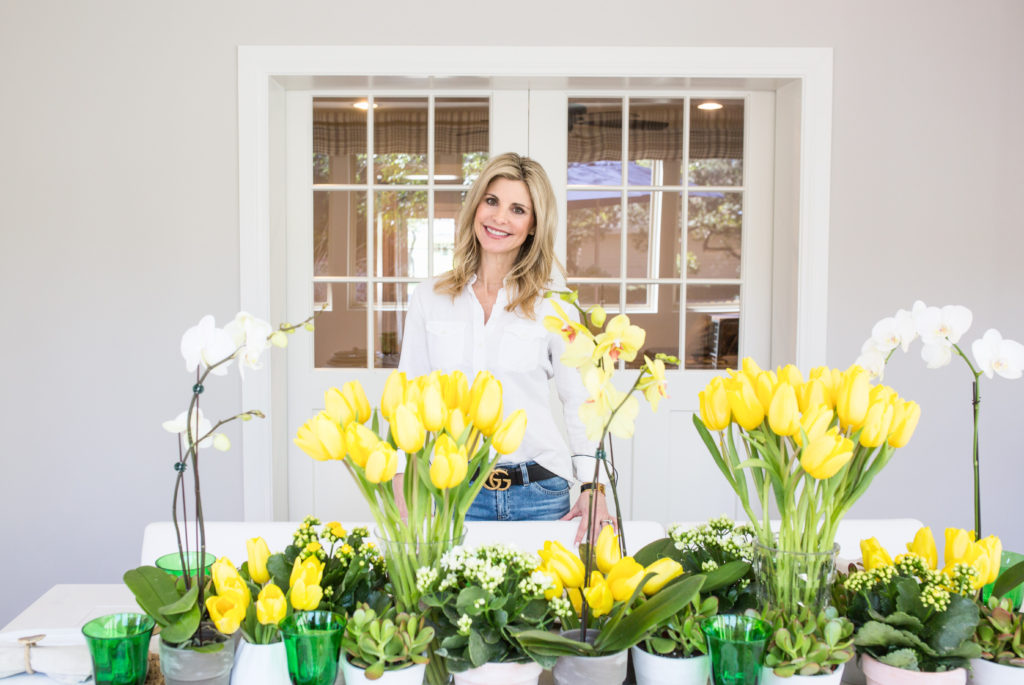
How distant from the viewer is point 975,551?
1191mm

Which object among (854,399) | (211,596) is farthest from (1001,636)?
(211,596)

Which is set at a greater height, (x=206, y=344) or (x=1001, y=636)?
(x=206, y=344)

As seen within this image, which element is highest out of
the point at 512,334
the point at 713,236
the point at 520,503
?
the point at 713,236

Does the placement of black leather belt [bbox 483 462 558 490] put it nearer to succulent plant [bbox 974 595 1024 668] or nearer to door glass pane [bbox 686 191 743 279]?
succulent plant [bbox 974 595 1024 668]

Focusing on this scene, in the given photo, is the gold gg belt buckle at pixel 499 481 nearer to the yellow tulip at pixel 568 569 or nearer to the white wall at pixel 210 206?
the yellow tulip at pixel 568 569

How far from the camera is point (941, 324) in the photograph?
3.97ft

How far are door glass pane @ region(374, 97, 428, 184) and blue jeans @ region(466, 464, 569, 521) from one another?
171cm

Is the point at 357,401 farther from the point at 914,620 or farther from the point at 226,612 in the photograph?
the point at 914,620

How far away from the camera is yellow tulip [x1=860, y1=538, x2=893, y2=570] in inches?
47.2

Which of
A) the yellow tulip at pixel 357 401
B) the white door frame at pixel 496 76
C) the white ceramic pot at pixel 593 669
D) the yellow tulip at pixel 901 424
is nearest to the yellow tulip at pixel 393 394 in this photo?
the yellow tulip at pixel 357 401

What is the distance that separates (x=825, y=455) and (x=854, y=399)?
91mm

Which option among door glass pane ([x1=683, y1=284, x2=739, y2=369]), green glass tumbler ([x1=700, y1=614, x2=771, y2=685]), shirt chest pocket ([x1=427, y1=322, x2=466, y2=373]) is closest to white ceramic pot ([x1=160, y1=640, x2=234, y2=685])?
green glass tumbler ([x1=700, y1=614, x2=771, y2=685])

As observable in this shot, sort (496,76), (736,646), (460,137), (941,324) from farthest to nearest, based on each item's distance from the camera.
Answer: (460,137) < (496,76) < (941,324) < (736,646)

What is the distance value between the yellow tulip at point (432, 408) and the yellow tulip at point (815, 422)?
43 centimetres
